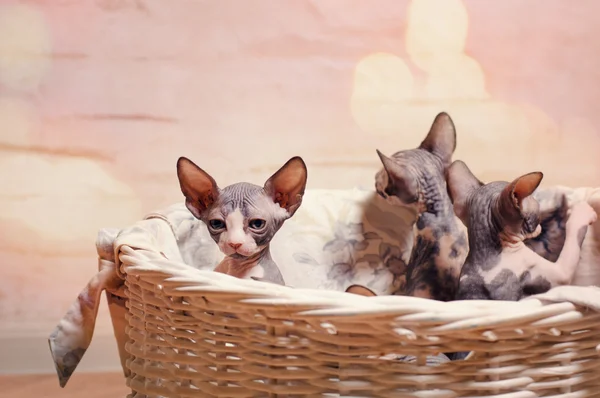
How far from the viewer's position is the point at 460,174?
3.54ft

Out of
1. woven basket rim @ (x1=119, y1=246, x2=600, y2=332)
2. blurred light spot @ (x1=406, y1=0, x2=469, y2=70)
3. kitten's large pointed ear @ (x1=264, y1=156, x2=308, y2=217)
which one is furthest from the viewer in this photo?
blurred light spot @ (x1=406, y1=0, x2=469, y2=70)

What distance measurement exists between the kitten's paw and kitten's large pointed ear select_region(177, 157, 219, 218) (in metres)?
0.57

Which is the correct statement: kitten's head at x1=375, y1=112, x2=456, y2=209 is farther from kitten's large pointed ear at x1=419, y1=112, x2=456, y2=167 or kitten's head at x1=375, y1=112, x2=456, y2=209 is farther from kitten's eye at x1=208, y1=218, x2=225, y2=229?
kitten's eye at x1=208, y1=218, x2=225, y2=229

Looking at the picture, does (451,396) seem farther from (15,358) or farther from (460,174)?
(15,358)

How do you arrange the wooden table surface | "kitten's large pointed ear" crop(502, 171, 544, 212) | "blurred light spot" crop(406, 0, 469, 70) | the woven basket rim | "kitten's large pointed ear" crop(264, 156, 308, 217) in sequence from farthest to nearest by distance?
"blurred light spot" crop(406, 0, 469, 70), the wooden table surface, "kitten's large pointed ear" crop(264, 156, 308, 217), "kitten's large pointed ear" crop(502, 171, 544, 212), the woven basket rim

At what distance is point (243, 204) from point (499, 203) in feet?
1.17

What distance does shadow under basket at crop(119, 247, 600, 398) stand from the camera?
708 mm

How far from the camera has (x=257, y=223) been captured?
3.32 feet

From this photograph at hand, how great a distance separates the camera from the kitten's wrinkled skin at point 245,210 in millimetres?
996

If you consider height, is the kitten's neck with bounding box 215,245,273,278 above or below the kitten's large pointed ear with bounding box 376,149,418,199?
below

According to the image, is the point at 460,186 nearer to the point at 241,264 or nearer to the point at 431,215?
the point at 431,215

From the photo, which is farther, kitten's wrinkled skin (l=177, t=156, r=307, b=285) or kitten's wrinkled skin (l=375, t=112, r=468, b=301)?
kitten's wrinkled skin (l=375, t=112, r=468, b=301)

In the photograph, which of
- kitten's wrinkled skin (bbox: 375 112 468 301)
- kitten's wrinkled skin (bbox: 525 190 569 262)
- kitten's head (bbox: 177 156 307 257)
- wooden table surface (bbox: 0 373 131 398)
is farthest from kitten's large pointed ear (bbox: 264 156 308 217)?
wooden table surface (bbox: 0 373 131 398)

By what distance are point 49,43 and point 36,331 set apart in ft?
1.97
